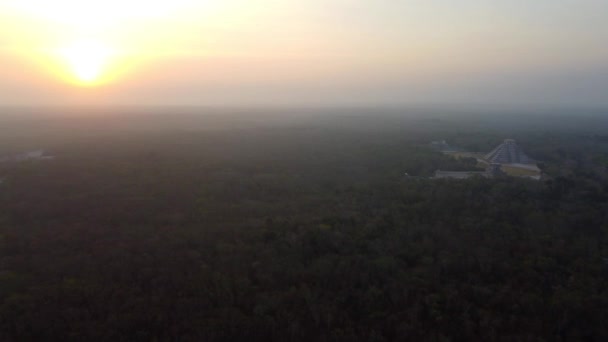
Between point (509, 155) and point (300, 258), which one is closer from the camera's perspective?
point (300, 258)

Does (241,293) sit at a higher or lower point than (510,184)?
lower

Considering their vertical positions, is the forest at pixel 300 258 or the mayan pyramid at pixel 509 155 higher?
the mayan pyramid at pixel 509 155

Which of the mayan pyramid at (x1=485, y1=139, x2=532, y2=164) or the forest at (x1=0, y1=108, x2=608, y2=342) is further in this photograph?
the mayan pyramid at (x1=485, y1=139, x2=532, y2=164)

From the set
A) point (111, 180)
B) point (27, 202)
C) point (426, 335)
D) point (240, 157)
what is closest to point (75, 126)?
point (240, 157)

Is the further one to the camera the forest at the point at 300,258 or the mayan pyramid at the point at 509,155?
the mayan pyramid at the point at 509,155

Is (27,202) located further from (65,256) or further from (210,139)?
(210,139)

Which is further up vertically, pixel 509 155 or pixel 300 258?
pixel 509 155

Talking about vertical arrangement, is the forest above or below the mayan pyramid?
below

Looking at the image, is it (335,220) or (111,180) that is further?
(111,180)
